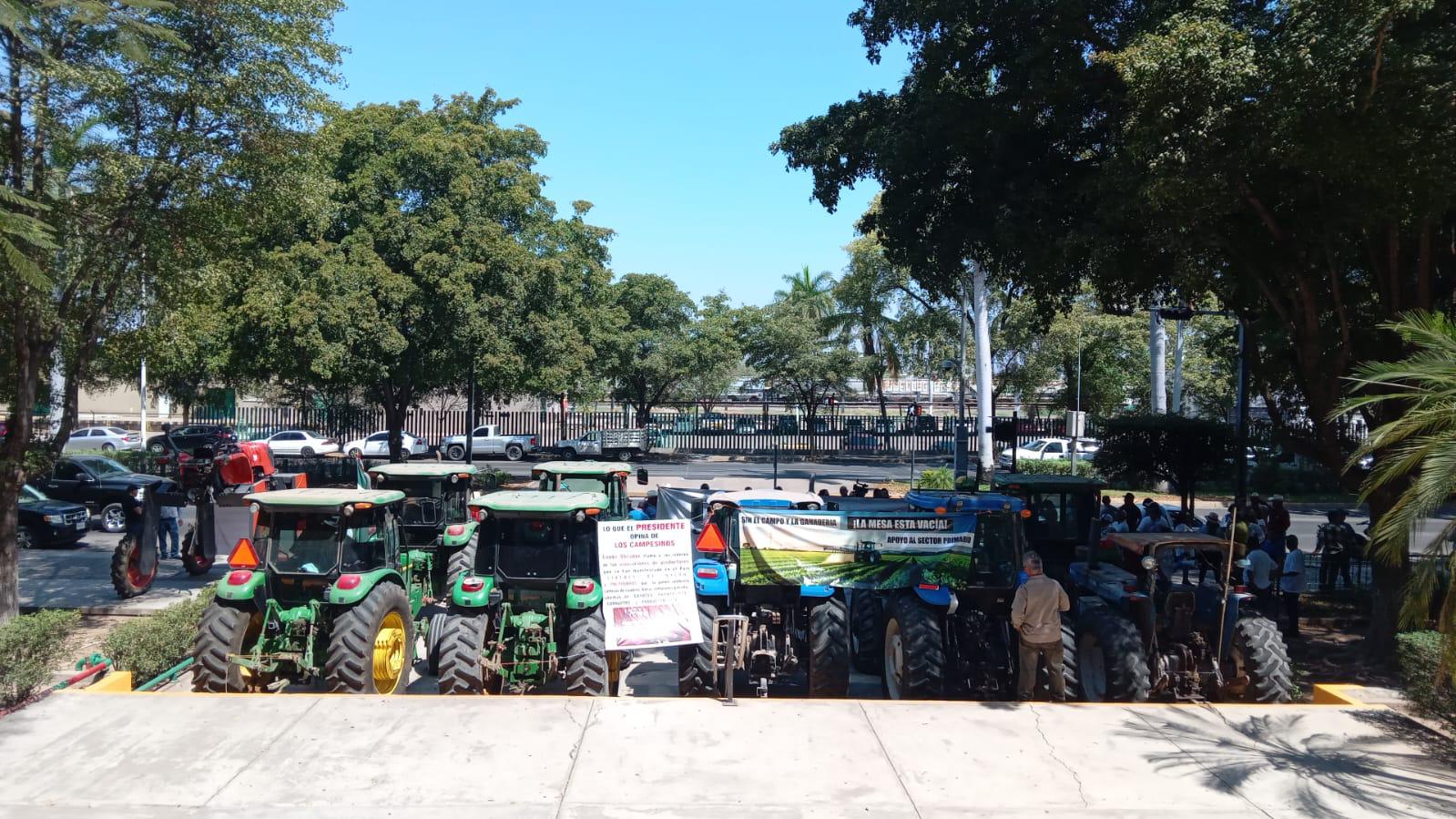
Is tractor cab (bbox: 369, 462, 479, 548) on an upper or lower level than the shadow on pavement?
upper

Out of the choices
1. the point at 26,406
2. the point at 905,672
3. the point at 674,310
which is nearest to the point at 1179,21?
the point at 905,672

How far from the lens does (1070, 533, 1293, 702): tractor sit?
9.18 meters

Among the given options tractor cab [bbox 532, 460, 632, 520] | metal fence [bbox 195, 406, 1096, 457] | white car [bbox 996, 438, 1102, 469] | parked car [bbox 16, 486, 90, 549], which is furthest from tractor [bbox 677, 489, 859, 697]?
metal fence [bbox 195, 406, 1096, 457]

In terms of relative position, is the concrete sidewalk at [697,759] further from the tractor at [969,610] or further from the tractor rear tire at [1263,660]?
the tractor at [969,610]

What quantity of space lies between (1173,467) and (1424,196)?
46.2ft

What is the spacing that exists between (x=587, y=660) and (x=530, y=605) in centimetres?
86

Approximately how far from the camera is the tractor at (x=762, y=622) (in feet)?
30.9

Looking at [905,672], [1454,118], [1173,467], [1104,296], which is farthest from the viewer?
[1173,467]

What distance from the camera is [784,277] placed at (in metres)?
56.8

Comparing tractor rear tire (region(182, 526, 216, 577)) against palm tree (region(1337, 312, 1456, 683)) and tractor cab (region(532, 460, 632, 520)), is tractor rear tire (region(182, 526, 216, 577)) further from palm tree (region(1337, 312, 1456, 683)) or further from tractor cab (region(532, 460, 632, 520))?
palm tree (region(1337, 312, 1456, 683))

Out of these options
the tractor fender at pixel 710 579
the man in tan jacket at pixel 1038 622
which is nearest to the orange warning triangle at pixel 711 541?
the tractor fender at pixel 710 579

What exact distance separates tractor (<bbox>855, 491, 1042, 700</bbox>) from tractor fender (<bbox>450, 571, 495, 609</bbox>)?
3639mm

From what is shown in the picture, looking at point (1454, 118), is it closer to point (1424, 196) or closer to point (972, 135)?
point (1424, 196)

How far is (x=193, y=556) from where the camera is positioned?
15.8 metres
